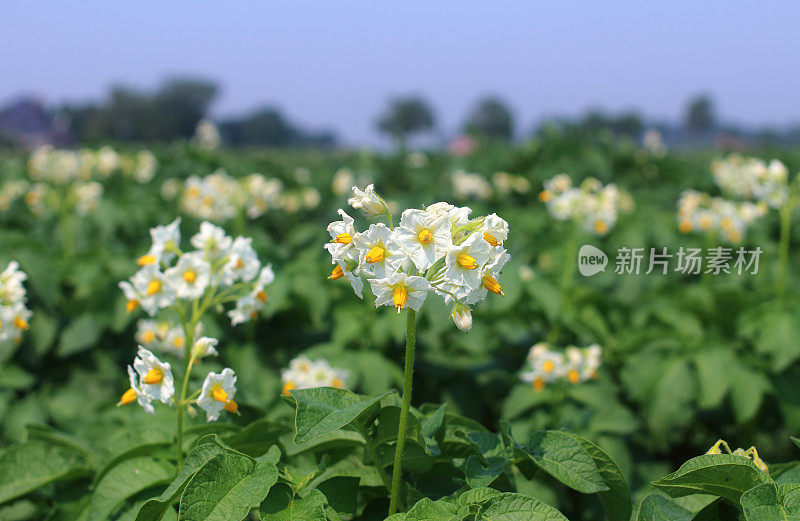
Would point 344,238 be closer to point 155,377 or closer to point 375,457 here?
point 375,457

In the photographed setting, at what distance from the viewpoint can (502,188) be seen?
22.8 ft

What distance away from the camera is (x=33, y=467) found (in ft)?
5.80

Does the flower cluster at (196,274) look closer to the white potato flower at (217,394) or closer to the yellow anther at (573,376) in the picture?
the white potato flower at (217,394)

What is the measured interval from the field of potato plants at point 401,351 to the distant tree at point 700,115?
70760 millimetres

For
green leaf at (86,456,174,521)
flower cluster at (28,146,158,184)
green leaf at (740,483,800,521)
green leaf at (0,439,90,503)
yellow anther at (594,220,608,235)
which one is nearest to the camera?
green leaf at (740,483,800,521)

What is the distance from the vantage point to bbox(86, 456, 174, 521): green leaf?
4.85ft

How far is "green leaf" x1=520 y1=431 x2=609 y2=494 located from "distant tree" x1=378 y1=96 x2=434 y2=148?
8970 cm

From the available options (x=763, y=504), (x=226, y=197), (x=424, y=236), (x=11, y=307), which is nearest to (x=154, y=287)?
(x=11, y=307)

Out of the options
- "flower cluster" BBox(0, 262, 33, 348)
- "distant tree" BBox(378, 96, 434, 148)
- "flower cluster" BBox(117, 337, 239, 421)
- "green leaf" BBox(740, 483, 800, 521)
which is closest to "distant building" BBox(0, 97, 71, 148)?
"flower cluster" BBox(0, 262, 33, 348)

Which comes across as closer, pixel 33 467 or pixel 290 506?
pixel 290 506

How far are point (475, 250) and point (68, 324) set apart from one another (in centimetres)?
310

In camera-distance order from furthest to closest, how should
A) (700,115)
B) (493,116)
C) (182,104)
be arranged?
(182,104)
(700,115)
(493,116)

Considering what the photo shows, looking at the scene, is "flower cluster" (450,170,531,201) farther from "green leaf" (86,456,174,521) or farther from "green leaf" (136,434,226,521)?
"green leaf" (136,434,226,521)

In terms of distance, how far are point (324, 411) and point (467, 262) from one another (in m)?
0.37
